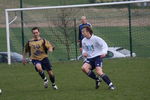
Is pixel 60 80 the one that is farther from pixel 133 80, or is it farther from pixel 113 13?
pixel 113 13

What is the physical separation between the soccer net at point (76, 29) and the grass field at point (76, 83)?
296 cm

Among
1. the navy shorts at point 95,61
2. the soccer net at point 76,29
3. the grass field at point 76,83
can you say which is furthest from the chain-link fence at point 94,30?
the navy shorts at point 95,61

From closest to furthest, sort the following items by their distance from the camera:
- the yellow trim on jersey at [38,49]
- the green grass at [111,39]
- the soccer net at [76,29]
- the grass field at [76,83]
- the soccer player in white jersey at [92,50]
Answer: the grass field at [76,83] → the soccer player in white jersey at [92,50] → the yellow trim on jersey at [38,49] → the green grass at [111,39] → the soccer net at [76,29]

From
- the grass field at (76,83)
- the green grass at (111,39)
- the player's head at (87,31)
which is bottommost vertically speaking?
the grass field at (76,83)

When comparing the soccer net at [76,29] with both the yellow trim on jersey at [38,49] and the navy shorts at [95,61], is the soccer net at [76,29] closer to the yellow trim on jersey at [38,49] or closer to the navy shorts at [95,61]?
the yellow trim on jersey at [38,49]

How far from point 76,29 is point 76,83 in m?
9.82

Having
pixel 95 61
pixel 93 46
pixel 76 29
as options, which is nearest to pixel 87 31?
pixel 93 46

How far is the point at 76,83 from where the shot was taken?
49.0ft

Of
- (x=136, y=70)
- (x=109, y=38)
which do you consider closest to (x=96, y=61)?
(x=136, y=70)

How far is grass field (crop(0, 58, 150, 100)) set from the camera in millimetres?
12266

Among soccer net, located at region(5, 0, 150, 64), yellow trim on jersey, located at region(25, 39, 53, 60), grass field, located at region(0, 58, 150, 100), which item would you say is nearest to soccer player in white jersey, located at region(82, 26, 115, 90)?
grass field, located at region(0, 58, 150, 100)

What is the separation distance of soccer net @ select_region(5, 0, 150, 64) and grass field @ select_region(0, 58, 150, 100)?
9.72 ft

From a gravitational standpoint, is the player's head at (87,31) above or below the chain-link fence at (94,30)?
above

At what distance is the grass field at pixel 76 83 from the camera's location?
1227cm
